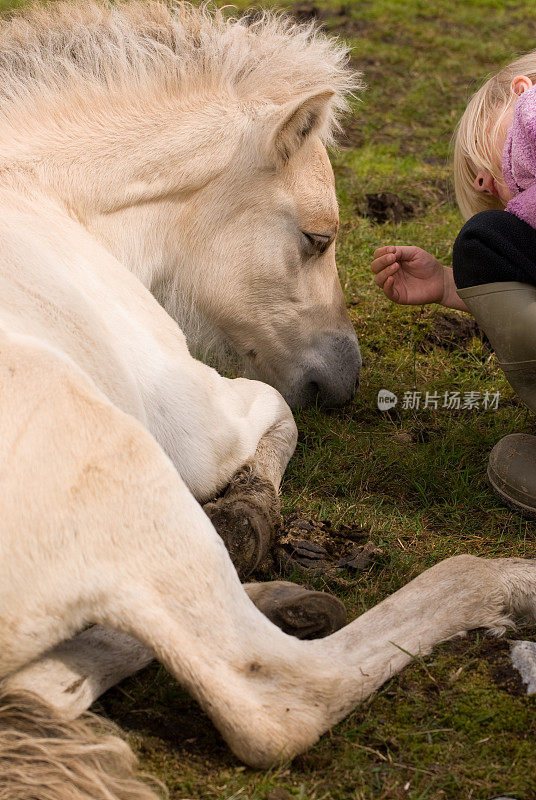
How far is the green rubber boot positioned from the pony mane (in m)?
1.09

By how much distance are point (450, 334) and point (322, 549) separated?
217cm

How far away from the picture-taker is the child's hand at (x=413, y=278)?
→ 4.11 meters

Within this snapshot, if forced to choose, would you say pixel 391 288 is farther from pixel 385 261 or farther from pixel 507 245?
pixel 507 245

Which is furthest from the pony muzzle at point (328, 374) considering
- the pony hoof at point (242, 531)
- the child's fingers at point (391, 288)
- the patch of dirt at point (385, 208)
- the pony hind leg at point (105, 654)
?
the patch of dirt at point (385, 208)

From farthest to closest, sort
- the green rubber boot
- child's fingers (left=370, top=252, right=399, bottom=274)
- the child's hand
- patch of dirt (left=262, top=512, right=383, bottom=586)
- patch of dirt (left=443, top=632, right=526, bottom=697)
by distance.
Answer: the child's hand
child's fingers (left=370, top=252, right=399, bottom=274)
the green rubber boot
patch of dirt (left=262, top=512, right=383, bottom=586)
patch of dirt (left=443, top=632, right=526, bottom=697)

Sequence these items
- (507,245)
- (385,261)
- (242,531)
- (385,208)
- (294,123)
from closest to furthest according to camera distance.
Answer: (242,531), (507,245), (294,123), (385,261), (385,208)

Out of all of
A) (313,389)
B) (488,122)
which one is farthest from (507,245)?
(313,389)

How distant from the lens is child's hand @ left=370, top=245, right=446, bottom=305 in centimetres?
411

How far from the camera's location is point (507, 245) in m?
3.32

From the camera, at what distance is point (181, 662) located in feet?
6.98

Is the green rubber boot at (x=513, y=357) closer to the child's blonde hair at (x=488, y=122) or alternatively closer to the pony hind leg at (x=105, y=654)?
the child's blonde hair at (x=488, y=122)

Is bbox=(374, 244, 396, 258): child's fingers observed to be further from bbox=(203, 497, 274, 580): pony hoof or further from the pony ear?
bbox=(203, 497, 274, 580): pony hoof

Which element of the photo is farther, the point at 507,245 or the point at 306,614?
the point at 507,245

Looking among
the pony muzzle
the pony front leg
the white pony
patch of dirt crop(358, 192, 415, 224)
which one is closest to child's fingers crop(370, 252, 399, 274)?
the white pony
